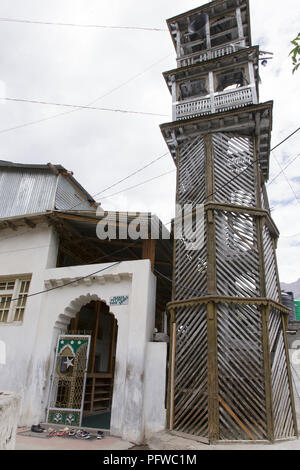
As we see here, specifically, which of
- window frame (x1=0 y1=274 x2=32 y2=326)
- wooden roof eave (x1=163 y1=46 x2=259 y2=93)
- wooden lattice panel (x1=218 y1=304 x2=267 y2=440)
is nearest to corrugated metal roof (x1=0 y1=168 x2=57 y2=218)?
window frame (x1=0 y1=274 x2=32 y2=326)

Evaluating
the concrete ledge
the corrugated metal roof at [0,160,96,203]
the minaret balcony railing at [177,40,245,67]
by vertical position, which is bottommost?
the concrete ledge

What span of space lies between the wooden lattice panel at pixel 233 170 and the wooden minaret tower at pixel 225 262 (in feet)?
0.11

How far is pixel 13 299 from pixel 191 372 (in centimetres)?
673

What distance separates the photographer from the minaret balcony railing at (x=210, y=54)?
12195 mm

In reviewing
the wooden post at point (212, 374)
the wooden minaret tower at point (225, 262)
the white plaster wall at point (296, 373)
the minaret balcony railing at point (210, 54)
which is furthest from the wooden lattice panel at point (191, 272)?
the minaret balcony railing at point (210, 54)

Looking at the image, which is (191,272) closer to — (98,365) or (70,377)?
(70,377)

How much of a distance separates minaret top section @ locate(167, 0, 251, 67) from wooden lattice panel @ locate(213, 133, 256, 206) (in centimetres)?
369

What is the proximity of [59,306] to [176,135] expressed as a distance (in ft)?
23.3

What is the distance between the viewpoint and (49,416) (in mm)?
9805

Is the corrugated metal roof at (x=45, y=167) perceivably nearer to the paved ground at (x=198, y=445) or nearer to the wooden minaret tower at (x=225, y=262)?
the wooden minaret tower at (x=225, y=262)

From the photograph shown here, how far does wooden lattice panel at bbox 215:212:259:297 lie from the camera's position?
9.02 metres

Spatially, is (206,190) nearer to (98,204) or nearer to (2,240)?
(2,240)

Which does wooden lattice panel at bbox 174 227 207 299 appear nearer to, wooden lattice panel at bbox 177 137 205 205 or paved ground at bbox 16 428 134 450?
wooden lattice panel at bbox 177 137 205 205

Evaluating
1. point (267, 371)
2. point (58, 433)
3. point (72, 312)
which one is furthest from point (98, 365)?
point (267, 371)
